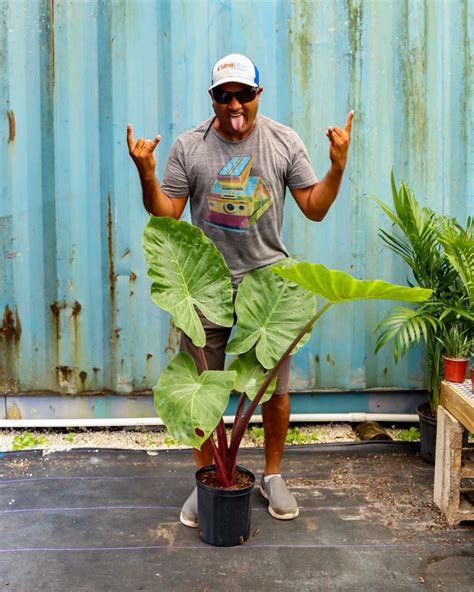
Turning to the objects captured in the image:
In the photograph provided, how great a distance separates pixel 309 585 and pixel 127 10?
296 cm

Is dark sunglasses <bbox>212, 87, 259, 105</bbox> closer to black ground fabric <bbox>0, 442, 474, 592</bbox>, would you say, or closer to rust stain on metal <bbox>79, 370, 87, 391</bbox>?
black ground fabric <bbox>0, 442, 474, 592</bbox>

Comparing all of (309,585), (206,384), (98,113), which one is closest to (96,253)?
(98,113)

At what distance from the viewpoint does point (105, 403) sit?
4281 millimetres

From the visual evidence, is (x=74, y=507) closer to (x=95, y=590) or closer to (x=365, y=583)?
(x=95, y=590)

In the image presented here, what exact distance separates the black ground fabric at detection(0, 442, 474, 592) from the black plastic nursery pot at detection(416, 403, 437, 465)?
5 centimetres

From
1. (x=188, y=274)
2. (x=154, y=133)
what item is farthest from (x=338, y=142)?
(x=154, y=133)

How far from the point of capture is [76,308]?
418 centimetres

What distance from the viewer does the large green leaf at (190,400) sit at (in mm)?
2660

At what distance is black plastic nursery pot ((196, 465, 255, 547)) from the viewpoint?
2.90 meters

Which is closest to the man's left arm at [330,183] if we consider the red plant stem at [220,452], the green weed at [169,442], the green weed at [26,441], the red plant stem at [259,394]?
the red plant stem at [259,394]

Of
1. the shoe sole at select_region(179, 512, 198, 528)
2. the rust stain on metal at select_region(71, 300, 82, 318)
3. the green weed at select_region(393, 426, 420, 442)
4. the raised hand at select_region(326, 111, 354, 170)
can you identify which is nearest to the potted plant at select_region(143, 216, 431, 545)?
the shoe sole at select_region(179, 512, 198, 528)

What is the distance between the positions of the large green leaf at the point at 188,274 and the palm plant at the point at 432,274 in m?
1.09

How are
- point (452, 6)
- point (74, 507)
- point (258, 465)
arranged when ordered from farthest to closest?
point (452, 6) → point (258, 465) → point (74, 507)

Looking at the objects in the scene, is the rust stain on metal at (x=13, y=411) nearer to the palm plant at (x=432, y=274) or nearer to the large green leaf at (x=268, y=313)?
the large green leaf at (x=268, y=313)
